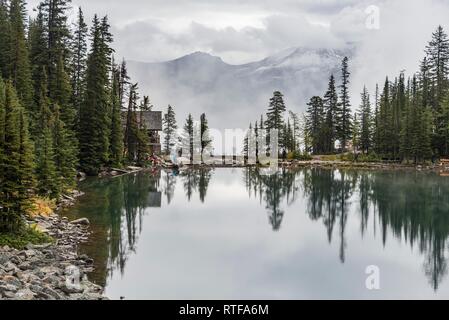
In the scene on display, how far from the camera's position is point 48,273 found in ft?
55.7

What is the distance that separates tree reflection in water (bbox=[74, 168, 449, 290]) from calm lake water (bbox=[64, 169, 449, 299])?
0.29 feet

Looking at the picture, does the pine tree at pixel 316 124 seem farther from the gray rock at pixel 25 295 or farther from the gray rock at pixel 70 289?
the gray rock at pixel 25 295

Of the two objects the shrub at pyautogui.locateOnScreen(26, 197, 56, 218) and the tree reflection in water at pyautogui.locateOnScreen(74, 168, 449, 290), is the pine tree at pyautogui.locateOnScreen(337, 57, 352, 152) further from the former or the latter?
the shrub at pyautogui.locateOnScreen(26, 197, 56, 218)

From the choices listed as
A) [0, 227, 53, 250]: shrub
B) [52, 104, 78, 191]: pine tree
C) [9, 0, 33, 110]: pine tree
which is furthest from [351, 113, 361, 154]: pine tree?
[0, 227, 53, 250]: shrub

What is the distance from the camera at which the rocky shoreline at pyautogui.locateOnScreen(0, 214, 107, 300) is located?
14712 mm

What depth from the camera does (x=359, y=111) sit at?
10719cm

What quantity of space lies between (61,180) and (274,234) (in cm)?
1476

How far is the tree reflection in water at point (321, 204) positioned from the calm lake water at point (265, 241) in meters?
0.09

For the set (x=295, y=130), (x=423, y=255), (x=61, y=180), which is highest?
(x=295, y=130)

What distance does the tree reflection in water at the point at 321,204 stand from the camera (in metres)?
24.3

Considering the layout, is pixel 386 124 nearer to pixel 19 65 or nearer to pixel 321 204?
pixel 321 204
